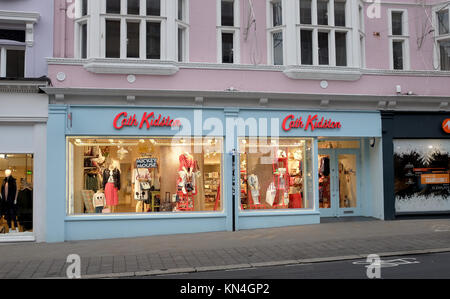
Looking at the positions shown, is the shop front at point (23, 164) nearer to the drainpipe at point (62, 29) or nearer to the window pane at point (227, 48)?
the drainpipe at point (62, 29)

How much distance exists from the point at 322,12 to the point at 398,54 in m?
3.33

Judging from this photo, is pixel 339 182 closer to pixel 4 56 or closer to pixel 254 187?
pixel 254 187

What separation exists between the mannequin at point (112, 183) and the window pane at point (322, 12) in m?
8.28

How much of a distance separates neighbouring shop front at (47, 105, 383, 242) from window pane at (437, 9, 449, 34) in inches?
173

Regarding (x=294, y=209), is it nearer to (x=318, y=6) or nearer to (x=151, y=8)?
(x=318, y=6)

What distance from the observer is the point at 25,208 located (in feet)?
38.4

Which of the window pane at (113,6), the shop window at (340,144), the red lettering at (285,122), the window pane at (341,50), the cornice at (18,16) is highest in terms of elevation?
the window pane at (113,6)

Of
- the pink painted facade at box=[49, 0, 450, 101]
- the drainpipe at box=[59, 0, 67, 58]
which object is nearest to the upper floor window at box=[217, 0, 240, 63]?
the pink painted facade at box=[49, 0, 450, 101]

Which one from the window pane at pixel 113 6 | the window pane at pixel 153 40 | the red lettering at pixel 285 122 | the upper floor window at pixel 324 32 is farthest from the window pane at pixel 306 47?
the window pane at pixel 113 6

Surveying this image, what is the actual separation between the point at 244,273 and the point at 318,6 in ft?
31.9

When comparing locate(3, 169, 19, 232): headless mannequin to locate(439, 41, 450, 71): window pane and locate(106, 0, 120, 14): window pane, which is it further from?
locate(439, 41, 450, 71): window pane

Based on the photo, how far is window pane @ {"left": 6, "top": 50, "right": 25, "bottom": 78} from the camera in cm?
1223

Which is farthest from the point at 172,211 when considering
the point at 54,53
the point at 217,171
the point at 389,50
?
the point at 389,50

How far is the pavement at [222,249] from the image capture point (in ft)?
27.0
